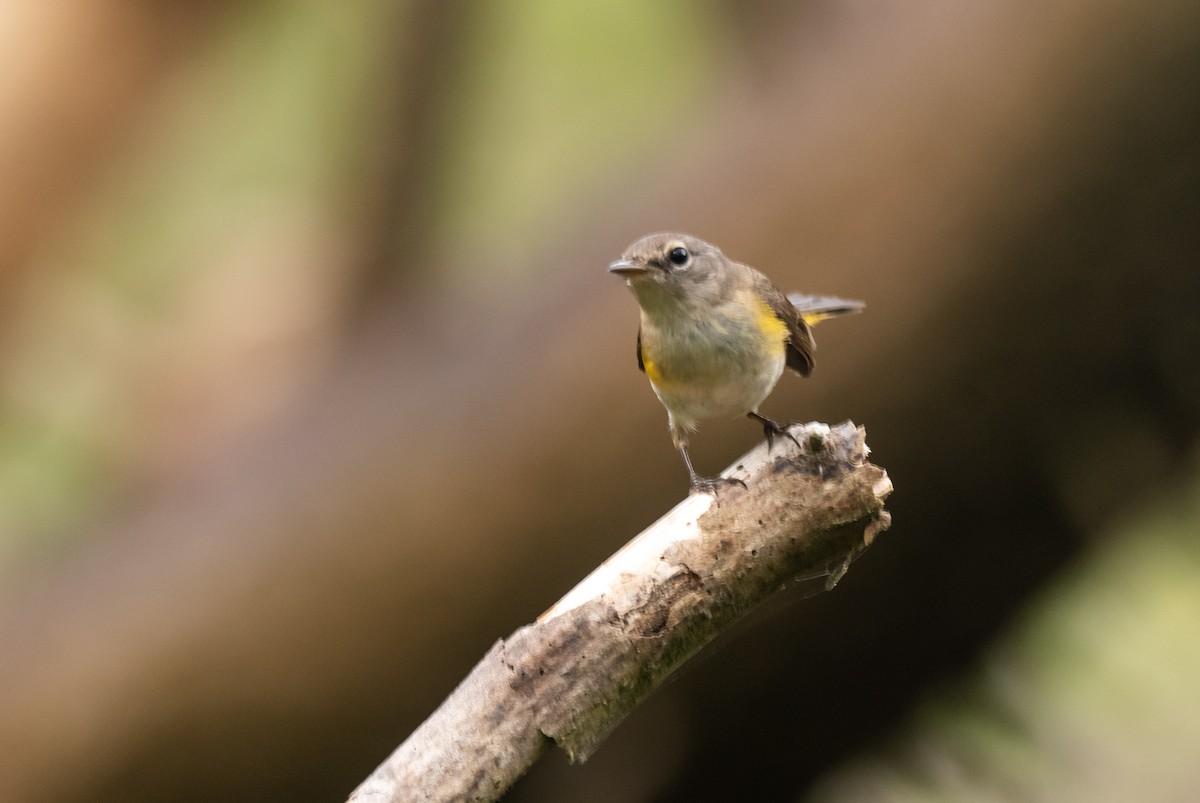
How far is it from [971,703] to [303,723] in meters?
2.62

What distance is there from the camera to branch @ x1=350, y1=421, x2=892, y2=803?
1.57 meters

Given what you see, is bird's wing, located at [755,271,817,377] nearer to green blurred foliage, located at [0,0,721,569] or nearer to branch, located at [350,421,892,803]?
branch, located at [350,421,892,803]

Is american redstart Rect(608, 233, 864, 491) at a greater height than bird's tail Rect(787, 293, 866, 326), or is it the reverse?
american redstart Rect(608, 233, 864, 491)

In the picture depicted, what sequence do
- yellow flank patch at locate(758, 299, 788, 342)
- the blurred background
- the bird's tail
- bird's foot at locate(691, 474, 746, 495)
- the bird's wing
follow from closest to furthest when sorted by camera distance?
bird's foot at locate(691, 474, 746, 495) < yellow flank patch at locate(758, 299, 788, 342) < the bird's wing < the bird's tail < the blurred background

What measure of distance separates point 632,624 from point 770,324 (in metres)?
1.01

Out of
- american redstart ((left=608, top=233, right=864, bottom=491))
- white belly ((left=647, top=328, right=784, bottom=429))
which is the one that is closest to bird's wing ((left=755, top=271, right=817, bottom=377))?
american redstart ((left=608, top=233, right=864, bottom=491))

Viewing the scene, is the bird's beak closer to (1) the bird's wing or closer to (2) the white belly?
(2) the white belly

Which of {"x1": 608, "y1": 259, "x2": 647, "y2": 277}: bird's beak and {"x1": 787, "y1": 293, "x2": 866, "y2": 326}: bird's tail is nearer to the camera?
{"x1": 608, "y1": 259, "x2": 647, "y2": 277}: bird's beak

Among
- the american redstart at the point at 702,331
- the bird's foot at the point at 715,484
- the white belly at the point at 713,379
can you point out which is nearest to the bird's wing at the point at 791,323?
the american redstart at the point at 702,331

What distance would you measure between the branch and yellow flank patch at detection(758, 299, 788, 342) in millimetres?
713

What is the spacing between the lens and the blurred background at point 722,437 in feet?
12.5

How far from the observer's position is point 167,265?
19.6 feet

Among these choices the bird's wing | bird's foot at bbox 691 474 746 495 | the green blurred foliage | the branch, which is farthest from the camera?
the green blurred foliage

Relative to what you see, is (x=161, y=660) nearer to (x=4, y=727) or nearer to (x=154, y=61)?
(x=4, y=727)
